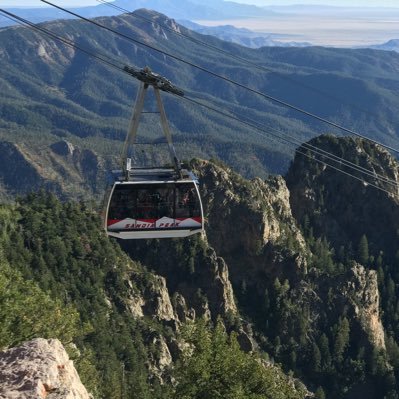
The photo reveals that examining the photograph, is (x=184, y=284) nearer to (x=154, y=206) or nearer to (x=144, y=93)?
(x=154, y=206)

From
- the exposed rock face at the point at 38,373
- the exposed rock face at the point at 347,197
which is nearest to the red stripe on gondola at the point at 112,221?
the exposed rock face at the point at 38,373

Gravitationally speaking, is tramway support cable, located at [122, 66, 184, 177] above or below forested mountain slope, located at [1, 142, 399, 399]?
above

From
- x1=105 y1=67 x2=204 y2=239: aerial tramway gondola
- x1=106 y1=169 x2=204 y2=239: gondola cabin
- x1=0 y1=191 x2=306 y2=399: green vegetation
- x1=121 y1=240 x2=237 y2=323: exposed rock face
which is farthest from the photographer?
x1=121 y1=240 x2=237 y2=323: exposed rock face

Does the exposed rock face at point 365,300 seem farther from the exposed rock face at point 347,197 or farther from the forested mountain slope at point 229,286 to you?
the exposed rock face at point 347,197

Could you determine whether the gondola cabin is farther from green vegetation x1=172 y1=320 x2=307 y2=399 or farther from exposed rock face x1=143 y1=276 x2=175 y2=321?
exposed rock face x1=143 y1=276 x2=175 y2=321

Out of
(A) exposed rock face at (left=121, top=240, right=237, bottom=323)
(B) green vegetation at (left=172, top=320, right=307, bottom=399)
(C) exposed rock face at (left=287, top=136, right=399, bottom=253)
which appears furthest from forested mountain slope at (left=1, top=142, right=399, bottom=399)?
(B) green vegetation at (left=172, top=320, right=307, bottom=399)

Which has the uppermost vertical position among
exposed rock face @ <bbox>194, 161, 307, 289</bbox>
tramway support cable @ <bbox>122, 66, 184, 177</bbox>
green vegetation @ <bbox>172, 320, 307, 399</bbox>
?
tramway support cable @ <bbox>122, 66, 184, 177</bbox>

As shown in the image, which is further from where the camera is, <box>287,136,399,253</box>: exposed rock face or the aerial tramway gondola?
<box>287,136,399,253</box>: exposed rock face

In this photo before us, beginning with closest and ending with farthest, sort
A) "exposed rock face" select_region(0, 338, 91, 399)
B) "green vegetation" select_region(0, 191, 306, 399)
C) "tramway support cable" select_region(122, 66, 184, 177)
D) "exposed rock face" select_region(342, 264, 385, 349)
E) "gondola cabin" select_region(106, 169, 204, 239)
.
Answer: "exposed rock face" select_region(0, 338, 91, 399)
"tramway support cable" select_region(122, 66, 184, 177)
"green vegetation" select_region(0, 191, 306, 399)
"gondola cabin" select_region(106, 169, 204, 239)
"exposed rock face" select_region(342, 264, 385, 349)
